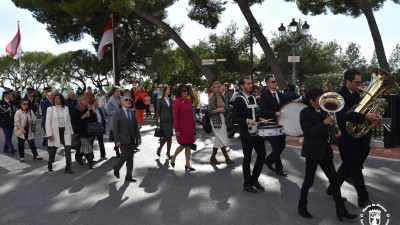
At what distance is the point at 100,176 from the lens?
696cm

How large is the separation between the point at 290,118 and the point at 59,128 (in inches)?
176

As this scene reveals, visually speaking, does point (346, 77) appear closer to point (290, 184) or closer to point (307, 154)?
point (307, 154)

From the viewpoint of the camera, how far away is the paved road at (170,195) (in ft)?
14.9

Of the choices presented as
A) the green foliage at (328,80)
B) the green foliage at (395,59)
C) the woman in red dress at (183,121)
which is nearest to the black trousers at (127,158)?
the woman in red dress at (183,121)

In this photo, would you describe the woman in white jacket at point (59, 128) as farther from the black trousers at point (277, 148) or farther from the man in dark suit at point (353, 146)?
the man in dark suit at point (353, 146)

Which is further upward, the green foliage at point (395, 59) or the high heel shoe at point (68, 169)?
the green foliage at point (395, 59)

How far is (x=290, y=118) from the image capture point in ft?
20.7

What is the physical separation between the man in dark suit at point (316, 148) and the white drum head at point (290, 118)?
1782mm

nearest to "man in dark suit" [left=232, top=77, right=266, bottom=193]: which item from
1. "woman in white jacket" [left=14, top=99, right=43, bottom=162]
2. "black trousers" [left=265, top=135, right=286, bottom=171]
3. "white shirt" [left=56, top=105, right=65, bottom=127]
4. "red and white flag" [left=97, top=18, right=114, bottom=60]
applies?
"black trousers" [left=265, top=135, right=286, bottom=171]

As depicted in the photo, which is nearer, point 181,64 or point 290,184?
point 290,184

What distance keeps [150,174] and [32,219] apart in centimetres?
266

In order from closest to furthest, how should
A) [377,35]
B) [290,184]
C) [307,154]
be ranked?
[307,154], [290,184], [377,35]

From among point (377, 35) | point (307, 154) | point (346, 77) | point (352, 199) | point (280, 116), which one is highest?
point (377, 35)

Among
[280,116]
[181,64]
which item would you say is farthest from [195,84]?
[280,116]
